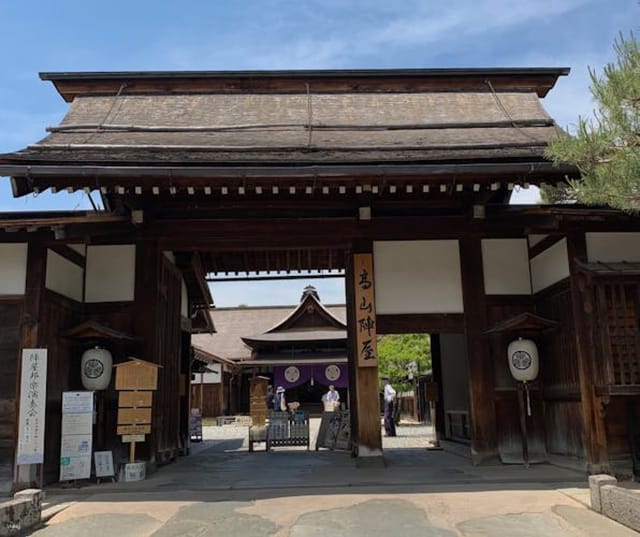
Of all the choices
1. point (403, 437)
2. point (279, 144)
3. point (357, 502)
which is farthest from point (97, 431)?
point (403, 437)

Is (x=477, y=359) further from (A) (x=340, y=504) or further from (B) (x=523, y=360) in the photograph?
(A) (x=340, y=504)

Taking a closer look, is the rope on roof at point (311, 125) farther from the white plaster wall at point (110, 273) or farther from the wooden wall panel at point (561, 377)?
the wooden wall panel at point (561, 377)

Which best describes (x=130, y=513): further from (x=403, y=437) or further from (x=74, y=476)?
(x=403, y=437)

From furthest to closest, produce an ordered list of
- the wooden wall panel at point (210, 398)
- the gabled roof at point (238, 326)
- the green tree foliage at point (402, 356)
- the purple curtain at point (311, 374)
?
the gabled roof at point (238, 326) < the wooden wall panel at point (210, 398) < the purple curtain at point (311, 374) < the green tree foliage at point (402, 356)

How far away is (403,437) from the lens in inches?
595

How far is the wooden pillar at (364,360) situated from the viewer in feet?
27.8

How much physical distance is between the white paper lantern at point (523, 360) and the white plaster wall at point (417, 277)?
1011 mm

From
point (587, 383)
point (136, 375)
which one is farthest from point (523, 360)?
point (136, 375)

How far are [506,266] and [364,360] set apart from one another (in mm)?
2614

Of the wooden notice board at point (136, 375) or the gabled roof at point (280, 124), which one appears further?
the wooden notice board at point (136, 375)

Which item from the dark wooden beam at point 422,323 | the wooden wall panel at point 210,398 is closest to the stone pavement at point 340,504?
the dark wooden beam at point 422,323

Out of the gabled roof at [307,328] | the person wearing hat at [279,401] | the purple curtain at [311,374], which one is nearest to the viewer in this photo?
the person wearing hat at [279,401]

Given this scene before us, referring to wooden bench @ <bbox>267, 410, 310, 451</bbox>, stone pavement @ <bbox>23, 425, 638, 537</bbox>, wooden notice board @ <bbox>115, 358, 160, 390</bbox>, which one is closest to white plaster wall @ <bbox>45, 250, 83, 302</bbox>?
wooden notice board @ <bbox>115, 358, 160, 390</bbox>

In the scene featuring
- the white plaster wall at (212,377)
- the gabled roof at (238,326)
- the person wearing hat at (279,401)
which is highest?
the gabled roof at (238,326)
